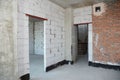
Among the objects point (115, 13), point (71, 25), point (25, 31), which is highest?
point (115, 13)

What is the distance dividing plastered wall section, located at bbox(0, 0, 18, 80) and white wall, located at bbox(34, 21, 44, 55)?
21.6 feet

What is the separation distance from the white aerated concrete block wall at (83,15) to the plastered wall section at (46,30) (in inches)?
29.0

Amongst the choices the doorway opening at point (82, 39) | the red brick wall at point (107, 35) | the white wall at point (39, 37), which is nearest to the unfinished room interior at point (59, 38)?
the red brick wall at point (107, 35)

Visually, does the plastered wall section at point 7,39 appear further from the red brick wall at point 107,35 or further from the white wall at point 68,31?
the red brick wall at point 107,35

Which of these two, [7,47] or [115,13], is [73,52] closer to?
[115,13]

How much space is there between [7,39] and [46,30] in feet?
6.47

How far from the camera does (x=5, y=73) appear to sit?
2.87 metres

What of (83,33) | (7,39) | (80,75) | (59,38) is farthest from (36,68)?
(83,33)

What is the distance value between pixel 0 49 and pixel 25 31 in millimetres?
1024

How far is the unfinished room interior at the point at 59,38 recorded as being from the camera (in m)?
2.88

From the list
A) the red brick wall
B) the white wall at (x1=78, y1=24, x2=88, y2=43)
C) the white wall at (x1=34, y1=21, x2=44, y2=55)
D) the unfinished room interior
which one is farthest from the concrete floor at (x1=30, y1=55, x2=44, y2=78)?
the white wall at (x1=78, y1=24, x2=88, y2=43)

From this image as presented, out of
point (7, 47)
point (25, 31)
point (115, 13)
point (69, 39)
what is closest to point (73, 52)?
point (69, 39)

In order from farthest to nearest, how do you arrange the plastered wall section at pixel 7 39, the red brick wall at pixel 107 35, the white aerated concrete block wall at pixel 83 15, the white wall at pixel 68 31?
the white wall at pixel 68 31 → the white aerated concrete block wall at pixel 83 15 → the red brick wall at pixel 107 35 → the plastered wall section at pixel 7 39

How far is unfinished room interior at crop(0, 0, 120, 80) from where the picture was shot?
2.88m
